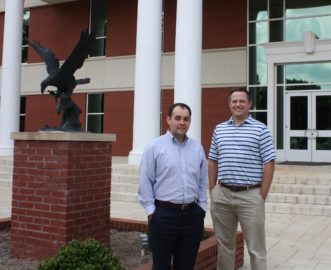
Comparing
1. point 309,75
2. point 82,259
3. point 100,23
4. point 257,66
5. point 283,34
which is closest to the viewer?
point 82,259

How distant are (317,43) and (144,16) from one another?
21.5ft

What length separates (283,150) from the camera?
17688 mm

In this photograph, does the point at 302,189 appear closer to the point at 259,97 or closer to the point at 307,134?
the point at 307,134

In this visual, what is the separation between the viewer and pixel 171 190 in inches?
150

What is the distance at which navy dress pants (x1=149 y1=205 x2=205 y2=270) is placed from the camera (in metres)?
3.80

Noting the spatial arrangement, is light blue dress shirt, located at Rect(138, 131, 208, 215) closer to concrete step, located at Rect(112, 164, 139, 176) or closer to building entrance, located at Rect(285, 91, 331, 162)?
concrete step, located at Rect(112, 164, 139, 176)

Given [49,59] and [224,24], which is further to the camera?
[224,24]

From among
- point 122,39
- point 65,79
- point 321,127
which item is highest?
point 122,39

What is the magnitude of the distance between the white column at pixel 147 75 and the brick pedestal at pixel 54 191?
27.0ft

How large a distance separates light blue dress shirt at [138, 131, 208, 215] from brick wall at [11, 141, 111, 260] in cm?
148

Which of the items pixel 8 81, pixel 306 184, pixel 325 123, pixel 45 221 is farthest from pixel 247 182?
pixel 8 81

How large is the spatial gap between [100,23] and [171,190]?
62.2ft

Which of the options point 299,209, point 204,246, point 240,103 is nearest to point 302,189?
point 299,209

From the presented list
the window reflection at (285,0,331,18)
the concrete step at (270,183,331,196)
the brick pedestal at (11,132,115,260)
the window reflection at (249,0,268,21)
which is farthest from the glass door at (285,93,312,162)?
the brick pedestal at (11,132,115,260)
